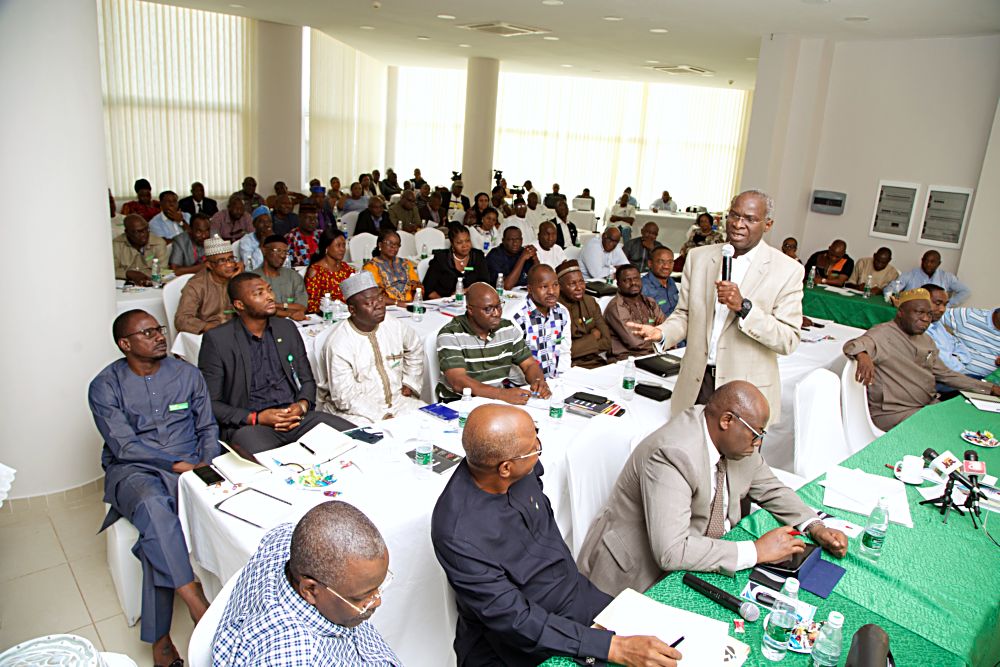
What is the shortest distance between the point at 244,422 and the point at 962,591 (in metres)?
3.28

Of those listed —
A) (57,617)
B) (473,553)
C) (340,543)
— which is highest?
(340,543)

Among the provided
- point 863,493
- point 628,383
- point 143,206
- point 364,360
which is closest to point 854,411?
point 628,383

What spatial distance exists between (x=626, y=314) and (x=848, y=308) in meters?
3.61

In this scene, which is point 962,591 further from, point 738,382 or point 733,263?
point 733,263

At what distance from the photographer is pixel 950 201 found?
337 inches

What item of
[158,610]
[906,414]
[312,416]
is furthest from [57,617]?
[906,414]

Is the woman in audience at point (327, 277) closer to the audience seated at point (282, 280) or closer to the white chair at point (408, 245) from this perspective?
the audience seated at point (282, 280)

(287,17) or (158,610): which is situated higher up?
(287,17)

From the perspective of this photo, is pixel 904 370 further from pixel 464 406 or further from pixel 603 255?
pixel 603 255

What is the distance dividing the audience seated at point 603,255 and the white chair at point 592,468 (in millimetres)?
5069

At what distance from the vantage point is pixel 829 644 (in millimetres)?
1939

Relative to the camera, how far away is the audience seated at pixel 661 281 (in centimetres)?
644

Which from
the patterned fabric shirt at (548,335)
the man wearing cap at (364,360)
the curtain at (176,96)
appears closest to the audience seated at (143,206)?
the curtain at (176,96)

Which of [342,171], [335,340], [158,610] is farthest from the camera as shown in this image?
[342,171]
